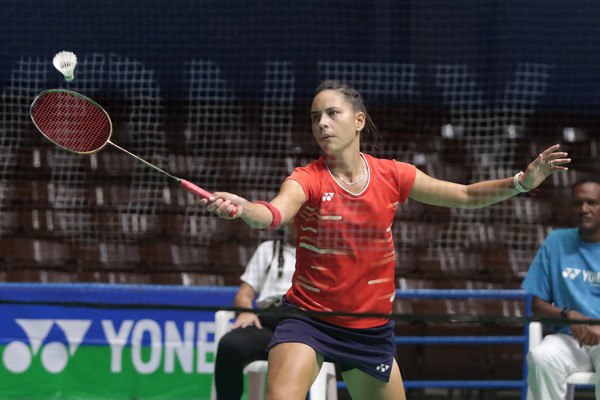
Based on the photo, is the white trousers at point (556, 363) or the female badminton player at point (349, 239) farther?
the white trousers at point (556, 363)

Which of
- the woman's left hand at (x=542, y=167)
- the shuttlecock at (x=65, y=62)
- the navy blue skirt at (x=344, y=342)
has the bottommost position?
the navy blue skirt at (x=344, y=342)

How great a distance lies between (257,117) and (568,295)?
3.32m

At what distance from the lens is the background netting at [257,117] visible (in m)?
7.66

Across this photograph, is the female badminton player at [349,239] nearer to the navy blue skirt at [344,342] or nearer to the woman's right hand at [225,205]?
Answer: the navy blue skirt at [344,342]

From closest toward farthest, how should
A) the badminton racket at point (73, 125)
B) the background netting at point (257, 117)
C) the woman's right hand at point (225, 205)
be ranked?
the woman's right hand at point (225, 205) < the badminton racket at point (73, 125) < the background netting at point (257, 117)

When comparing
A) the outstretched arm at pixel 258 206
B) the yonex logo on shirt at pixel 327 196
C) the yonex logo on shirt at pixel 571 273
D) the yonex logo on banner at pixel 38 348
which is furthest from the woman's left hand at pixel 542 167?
the yonex logo on banner at pixel 38 348

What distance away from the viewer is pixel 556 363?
527 cm

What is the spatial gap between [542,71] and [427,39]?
942 mm

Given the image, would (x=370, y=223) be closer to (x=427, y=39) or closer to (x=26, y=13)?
(x=427, y=39)

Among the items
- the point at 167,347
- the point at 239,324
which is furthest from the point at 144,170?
the point at 239,324

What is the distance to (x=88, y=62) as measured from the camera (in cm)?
726

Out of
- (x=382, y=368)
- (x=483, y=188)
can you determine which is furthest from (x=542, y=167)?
(x=382, y=368)

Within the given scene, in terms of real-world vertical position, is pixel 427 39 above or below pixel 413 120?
above

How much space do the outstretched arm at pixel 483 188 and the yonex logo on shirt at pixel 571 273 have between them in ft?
5.78
